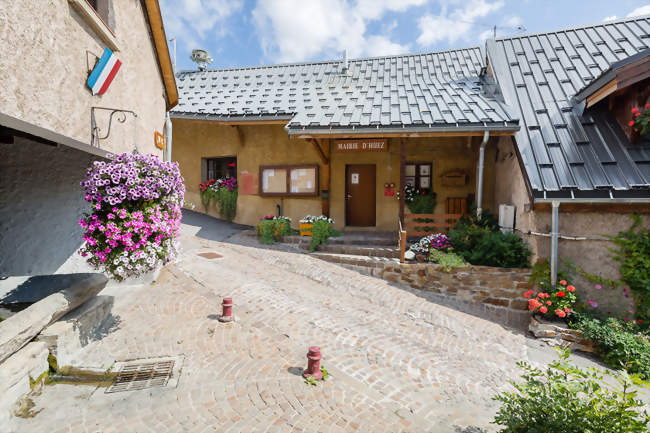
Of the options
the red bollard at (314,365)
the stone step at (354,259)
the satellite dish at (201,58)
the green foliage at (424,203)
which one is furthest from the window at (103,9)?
the satellite dish at (201,58)

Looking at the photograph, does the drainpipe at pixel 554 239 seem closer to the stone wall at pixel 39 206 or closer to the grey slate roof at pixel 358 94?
the grey slate roof at pixel 358 94

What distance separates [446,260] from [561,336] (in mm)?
2198

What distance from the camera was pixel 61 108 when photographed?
3.40 metres

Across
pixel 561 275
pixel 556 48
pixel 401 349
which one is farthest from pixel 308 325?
pixel 556 48

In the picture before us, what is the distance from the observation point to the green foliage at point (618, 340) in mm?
4871

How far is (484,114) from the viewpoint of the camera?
7.42 meters

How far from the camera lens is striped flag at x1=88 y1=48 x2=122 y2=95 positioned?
3879mm

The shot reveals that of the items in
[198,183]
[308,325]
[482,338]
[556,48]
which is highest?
[556,48]

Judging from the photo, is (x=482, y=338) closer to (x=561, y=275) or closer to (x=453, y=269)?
(x=453, y=269)

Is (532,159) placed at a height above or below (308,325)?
above

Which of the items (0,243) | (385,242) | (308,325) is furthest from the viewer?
(385,242)

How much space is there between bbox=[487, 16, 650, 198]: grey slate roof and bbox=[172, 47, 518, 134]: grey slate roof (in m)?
0.72

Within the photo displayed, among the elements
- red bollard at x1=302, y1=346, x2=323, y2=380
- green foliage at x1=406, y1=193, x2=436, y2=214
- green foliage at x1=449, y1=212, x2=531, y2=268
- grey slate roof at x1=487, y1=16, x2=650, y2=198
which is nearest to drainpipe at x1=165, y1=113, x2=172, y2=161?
red bollard at x1=302, y1=346, x2=323, y2=380

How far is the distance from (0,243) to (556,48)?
12.3 metres
